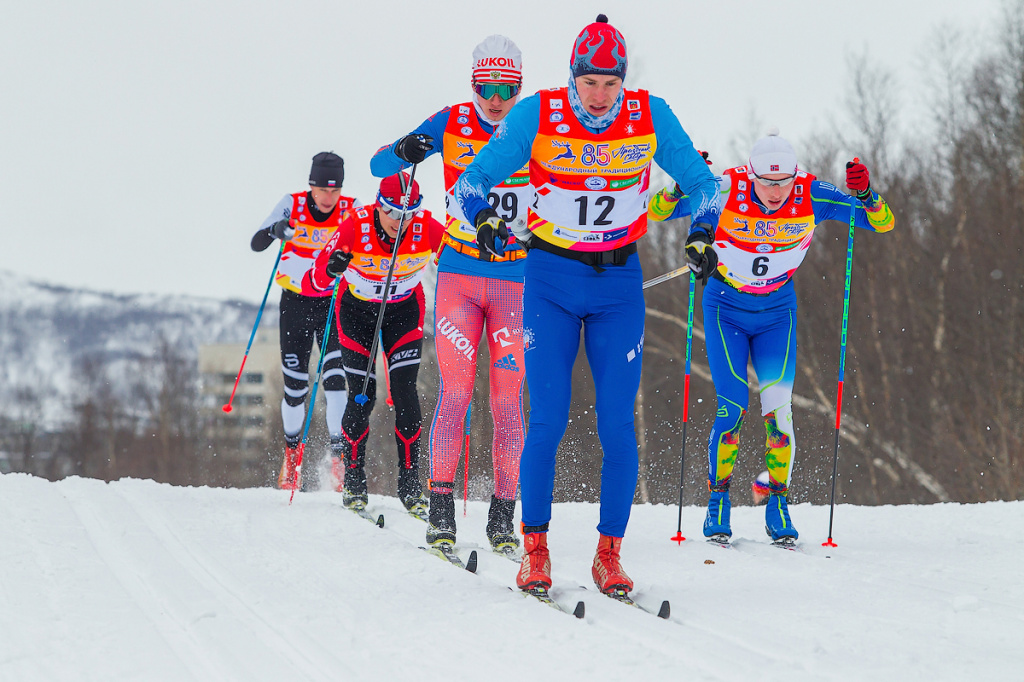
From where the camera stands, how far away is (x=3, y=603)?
112 inches

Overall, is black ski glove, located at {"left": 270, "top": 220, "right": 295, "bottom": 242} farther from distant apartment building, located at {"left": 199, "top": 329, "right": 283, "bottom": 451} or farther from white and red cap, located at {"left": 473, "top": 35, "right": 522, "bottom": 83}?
distant apartment building, located at {"left": 199, "top": 329, "right": 283, "bottom": 451}

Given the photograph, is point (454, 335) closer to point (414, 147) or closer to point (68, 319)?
point (414, 147)

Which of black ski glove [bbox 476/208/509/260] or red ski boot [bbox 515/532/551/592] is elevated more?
black ski glove [bbox 476/208/509/260]

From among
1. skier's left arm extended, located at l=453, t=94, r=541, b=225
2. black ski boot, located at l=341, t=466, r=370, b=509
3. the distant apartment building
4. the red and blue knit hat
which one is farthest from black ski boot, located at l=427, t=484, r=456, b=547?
the distant apartment building

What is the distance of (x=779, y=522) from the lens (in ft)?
15.3

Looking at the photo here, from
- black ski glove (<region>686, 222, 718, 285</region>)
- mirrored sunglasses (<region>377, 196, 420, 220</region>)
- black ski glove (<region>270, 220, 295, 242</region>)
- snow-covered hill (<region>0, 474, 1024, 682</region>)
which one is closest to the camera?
snow-covered hill (<region>0, 474, 1024, 682</region>)

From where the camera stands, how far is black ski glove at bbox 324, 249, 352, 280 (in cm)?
532

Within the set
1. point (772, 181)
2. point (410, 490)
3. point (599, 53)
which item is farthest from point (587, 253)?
point (410, 490)

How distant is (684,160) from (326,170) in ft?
12.1

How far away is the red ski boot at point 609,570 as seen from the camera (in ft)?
10.4

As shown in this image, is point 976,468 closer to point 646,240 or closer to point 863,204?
point 646,240

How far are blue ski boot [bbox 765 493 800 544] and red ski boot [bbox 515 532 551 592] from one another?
187 centimetres

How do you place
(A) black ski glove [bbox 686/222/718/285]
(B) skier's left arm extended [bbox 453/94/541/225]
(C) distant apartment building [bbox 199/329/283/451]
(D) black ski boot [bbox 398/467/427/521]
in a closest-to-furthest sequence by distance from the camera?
(A) black ski glove [bbox 686/222/718/285], (B) skier's left arm extended [bbox 453/94/541/225], (D) black ski boot [bbox 398/467/427/521], (C) distant apartment building [bbox 199/329/283/451]

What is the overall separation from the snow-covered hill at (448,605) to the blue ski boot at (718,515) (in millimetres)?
216
